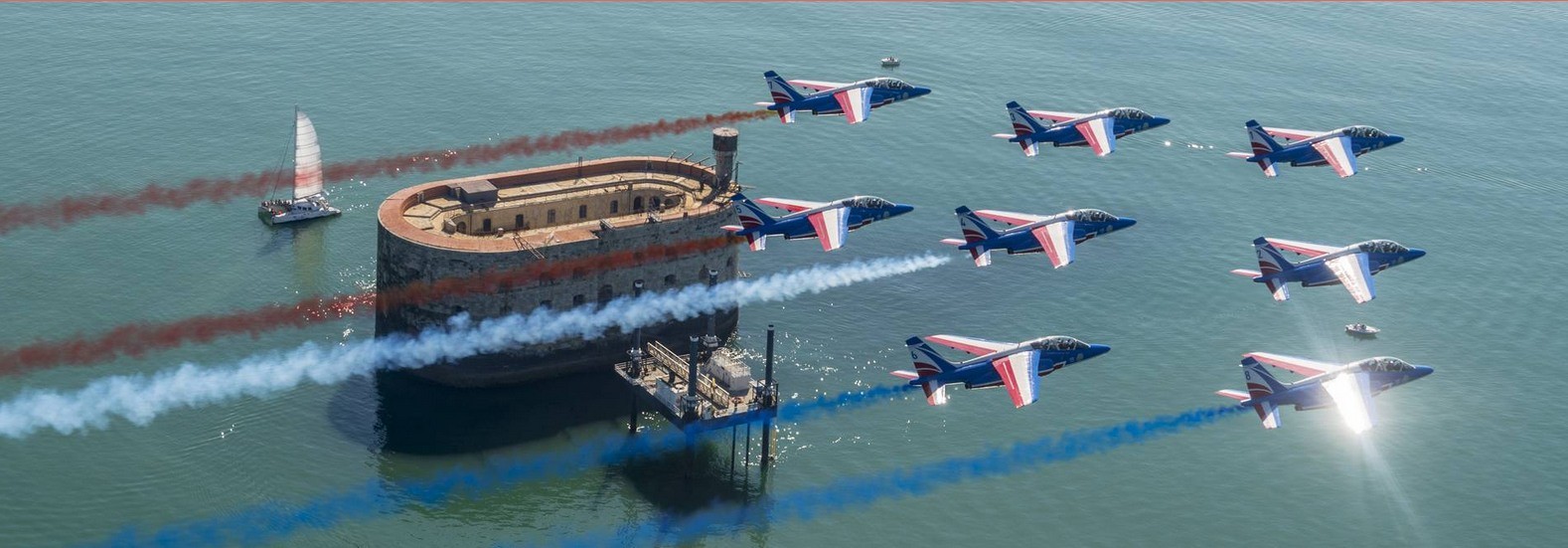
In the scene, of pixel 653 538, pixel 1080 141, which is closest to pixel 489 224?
pixel 653 538

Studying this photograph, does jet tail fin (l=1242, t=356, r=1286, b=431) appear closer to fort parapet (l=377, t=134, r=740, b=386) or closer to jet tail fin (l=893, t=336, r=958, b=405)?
jet tail fin (l=893, t=336, r=958, b=405)

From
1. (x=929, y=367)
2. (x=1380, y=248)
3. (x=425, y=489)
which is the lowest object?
(x=425, y=489)

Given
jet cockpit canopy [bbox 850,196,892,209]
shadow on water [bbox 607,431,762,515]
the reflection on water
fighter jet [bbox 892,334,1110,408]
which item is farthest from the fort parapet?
fighter jet [bbox 892,334,1110,408]

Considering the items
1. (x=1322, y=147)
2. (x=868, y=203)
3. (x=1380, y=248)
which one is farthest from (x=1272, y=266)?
(x=868, y=203)

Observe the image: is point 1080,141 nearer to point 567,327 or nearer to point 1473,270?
point 567,327

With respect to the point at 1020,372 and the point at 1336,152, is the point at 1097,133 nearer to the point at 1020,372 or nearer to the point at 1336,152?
the point at 1336,152

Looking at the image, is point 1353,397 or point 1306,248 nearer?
point 1353,397

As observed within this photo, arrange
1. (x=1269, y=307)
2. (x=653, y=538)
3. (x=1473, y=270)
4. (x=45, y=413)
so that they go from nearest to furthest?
1. (x=653, y=538)
2. (x=45, y=413)
3. (x=1269, y=307)
4. (x=1473, y=270)
